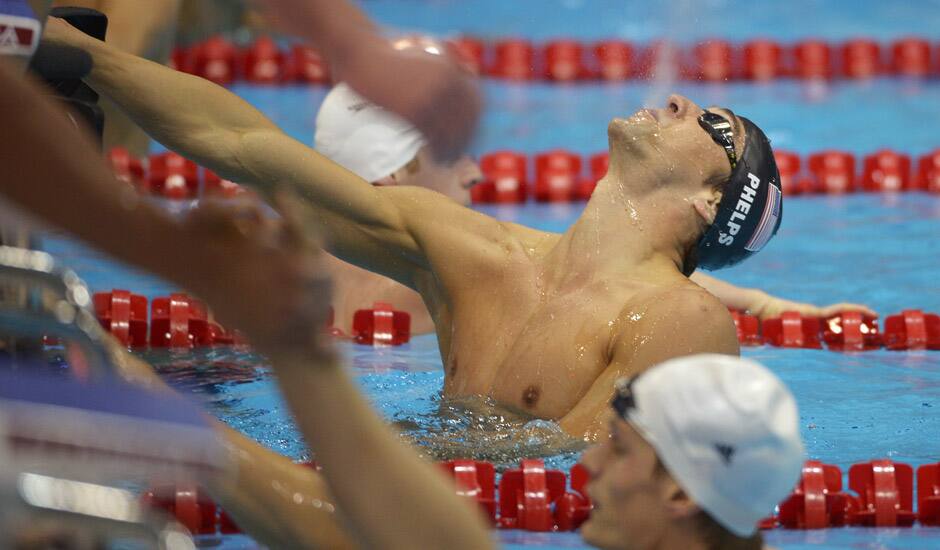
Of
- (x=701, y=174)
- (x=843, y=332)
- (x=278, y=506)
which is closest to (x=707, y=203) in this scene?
(x=701, y=174)

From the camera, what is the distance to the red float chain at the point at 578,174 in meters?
6.48

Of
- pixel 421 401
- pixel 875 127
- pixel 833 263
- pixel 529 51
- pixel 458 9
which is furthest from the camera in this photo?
pixel 458 9

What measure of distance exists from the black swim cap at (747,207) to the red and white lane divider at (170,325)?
1.60 meters

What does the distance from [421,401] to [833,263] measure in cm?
274

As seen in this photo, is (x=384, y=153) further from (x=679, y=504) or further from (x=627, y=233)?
(x=679, y=504)

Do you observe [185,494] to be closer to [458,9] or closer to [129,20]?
[129,20]

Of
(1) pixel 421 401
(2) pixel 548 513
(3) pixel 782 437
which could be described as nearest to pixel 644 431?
(3) pixel 782 437

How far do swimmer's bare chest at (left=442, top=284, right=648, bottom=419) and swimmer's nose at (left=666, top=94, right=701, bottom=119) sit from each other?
47 centimetres

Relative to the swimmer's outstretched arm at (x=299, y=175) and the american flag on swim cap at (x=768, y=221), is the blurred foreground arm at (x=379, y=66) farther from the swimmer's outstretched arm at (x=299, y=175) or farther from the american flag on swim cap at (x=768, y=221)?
the american flag on swim cap at (x=768, y=221)

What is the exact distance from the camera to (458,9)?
1105 cm

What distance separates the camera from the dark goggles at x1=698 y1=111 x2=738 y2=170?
10.4ft

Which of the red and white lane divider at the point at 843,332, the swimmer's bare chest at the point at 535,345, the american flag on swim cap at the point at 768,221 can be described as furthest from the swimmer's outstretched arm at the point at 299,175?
the red and white lane divider at the point at 843,332

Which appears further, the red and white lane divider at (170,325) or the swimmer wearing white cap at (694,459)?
the red and white lane divider at (170,325)

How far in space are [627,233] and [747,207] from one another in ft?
0.95
